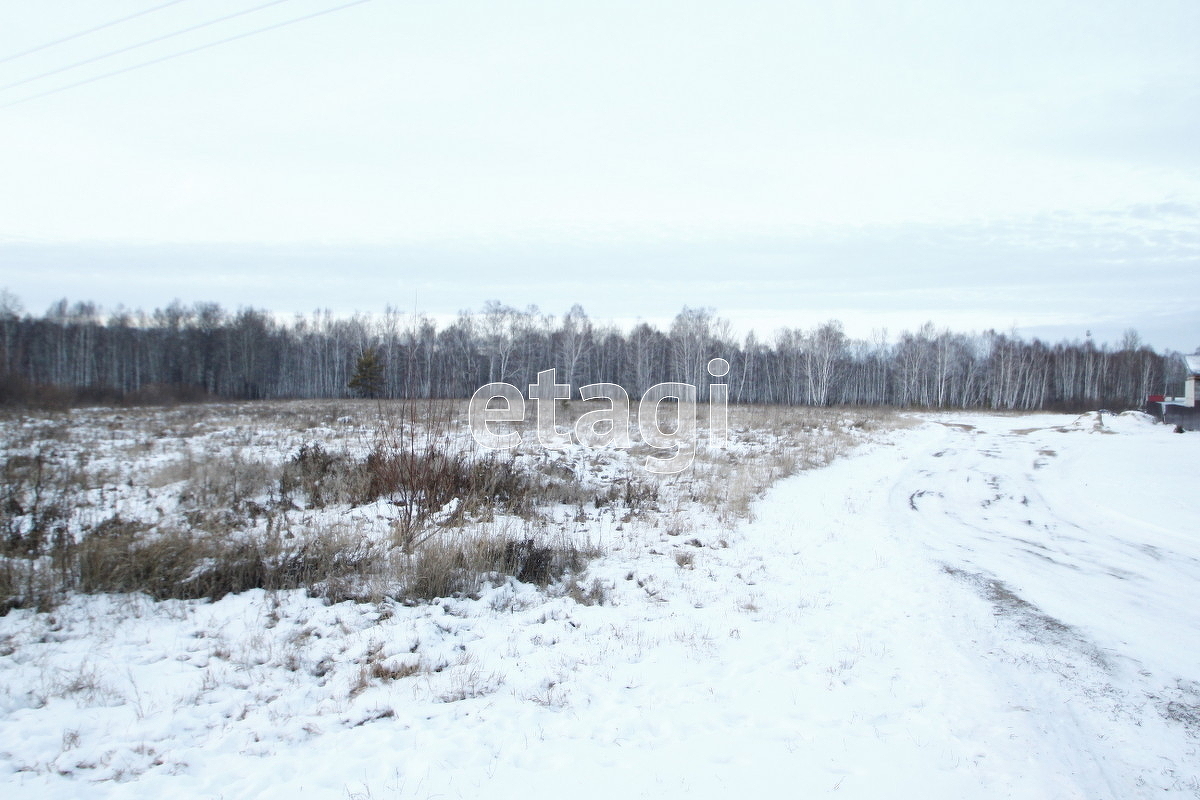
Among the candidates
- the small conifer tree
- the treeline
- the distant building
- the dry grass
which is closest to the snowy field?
the dry grass

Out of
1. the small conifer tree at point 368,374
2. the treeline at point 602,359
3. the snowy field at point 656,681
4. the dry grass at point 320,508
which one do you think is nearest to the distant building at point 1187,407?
the dry grass at point 320,508

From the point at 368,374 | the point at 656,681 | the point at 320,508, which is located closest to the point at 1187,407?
the point at 656,681

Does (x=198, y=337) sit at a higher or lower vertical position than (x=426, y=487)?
higher

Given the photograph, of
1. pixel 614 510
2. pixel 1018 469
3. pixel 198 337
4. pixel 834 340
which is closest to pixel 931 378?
pixel 834 340

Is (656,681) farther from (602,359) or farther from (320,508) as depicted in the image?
(602,359)

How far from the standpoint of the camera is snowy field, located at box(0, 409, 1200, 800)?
3.19m

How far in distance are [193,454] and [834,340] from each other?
59.8 meters

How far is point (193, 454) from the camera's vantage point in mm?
12734

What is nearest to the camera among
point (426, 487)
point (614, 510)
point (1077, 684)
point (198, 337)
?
point (1077, 684)

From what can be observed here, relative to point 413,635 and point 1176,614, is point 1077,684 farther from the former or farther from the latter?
point 413,635

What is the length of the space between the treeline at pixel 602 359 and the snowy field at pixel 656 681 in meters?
43.6

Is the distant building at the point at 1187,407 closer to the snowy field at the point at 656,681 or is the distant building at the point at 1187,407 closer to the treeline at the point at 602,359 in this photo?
the snowy field at the point at 656,681

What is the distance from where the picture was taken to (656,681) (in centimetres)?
427

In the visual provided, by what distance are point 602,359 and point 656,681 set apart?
196 ft
